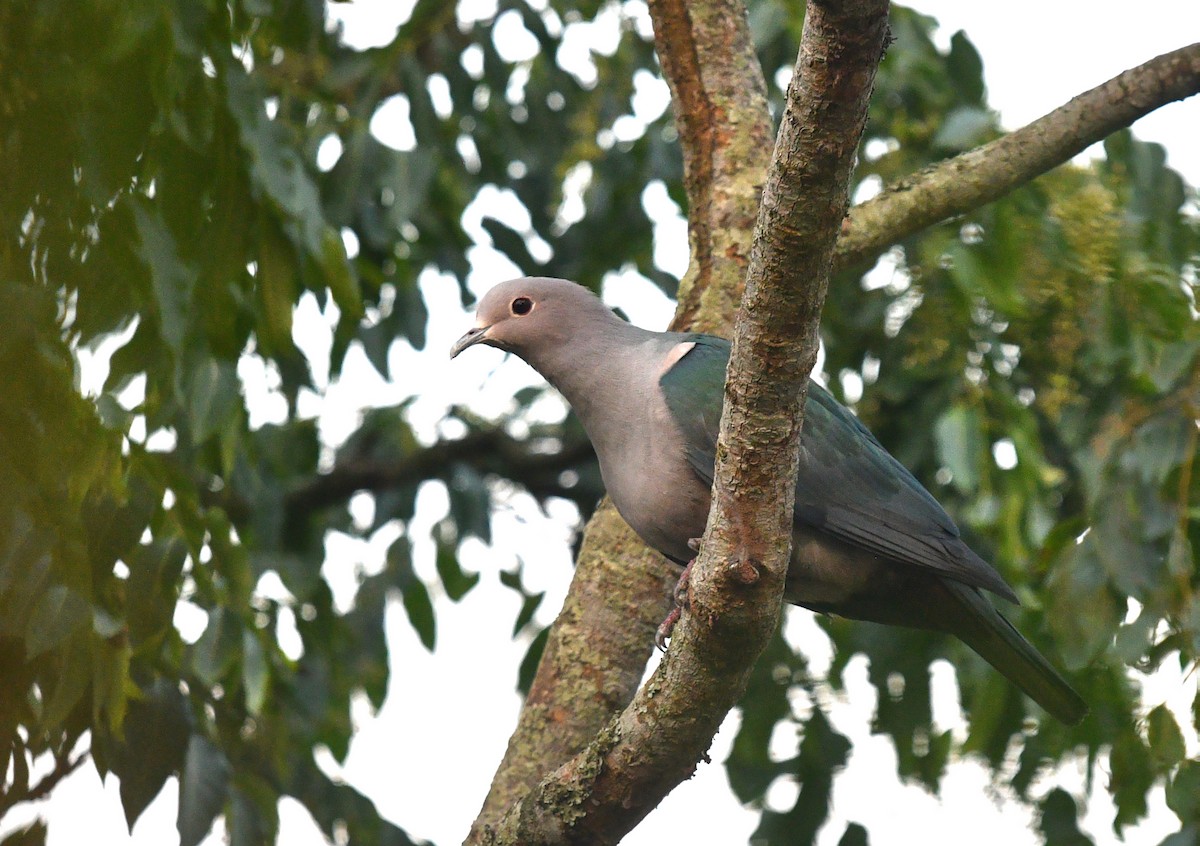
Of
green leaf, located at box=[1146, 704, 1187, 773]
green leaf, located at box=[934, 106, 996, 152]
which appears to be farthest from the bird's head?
green leaf, located at box=[1146, 704, 1187, 773]

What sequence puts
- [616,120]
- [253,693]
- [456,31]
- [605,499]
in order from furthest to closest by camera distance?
[616,120] → [456,31] → [605,499] → [253,693]

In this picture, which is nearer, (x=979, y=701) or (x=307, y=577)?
(x=979, y=701)

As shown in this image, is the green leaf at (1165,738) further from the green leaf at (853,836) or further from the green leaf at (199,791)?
the green leaf at (199,791)

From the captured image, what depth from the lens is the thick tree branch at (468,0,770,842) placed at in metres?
3.14

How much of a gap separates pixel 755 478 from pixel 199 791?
127cm

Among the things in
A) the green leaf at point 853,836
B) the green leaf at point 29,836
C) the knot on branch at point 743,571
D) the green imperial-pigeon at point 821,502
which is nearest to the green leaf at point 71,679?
A: the green leaf at point 29,836

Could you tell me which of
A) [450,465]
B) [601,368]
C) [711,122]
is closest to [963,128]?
[711,122]

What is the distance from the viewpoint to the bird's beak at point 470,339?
3639 millimetres

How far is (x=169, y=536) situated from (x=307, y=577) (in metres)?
1.39

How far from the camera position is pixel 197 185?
2637 millimetres

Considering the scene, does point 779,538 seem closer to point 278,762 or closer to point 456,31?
point 278,762

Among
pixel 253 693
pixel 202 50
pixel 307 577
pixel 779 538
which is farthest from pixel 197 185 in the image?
pixel 307 577

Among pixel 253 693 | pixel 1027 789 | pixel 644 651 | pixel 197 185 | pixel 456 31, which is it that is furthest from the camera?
pixel 456 31

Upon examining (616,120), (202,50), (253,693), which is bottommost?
(253,693)
